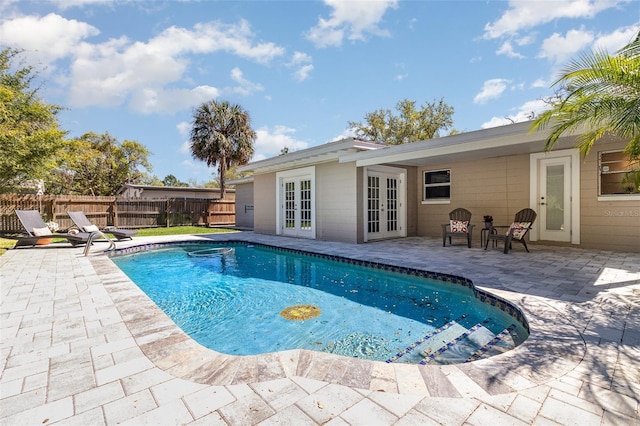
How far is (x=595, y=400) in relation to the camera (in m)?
1.70

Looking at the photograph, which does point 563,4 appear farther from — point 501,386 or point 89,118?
point 89,118

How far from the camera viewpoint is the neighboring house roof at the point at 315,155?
8.18 metres

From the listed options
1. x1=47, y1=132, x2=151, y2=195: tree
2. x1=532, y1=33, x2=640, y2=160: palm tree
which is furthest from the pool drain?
x1=47, y1=132, x2=151, y2=195: tree

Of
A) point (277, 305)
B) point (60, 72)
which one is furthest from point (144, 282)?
A: point (60, 72)

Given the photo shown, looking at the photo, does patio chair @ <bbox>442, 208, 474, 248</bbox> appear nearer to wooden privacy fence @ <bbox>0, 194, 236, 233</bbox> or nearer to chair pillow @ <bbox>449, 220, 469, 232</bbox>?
chair pillow @ <bbox>449, 220, 469, 232</bbox>

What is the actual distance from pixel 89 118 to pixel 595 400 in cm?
2886

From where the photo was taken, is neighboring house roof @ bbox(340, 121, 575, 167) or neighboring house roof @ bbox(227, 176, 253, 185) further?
neighboring house roof @ bbox(227, 176, 253, 185)

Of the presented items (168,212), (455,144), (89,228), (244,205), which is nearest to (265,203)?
(244,205)

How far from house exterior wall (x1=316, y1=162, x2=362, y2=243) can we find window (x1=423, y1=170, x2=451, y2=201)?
304 centimetres

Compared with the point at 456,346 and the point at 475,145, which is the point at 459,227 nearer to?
the point at 475,145

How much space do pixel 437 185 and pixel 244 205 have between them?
32.9 feet

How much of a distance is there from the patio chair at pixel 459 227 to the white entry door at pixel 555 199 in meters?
1.75

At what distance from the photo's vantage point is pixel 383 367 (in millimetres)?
2115

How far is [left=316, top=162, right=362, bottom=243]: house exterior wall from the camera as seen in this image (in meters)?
8.80
